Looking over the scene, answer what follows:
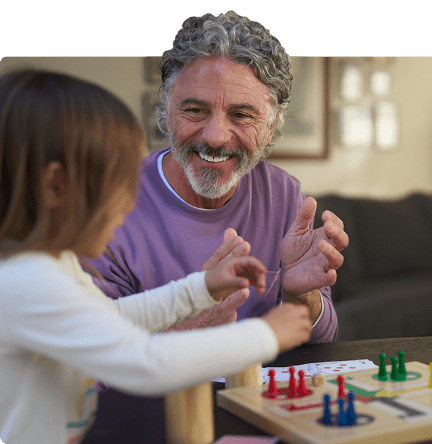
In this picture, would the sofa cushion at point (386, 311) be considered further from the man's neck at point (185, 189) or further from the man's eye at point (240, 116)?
the man's eye at point (240, 116)

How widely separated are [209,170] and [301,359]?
0.69 m

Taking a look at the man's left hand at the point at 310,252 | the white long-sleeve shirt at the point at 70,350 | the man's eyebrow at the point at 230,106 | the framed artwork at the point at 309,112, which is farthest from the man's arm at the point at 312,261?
the framed artwork at the point at 309,112

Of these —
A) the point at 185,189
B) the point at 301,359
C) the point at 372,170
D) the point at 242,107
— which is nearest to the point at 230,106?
the point at 242,107

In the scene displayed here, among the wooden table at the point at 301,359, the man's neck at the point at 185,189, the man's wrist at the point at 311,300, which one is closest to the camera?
the wooden table at the point at 301,359

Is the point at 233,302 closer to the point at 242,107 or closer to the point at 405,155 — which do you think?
the point at 242,107

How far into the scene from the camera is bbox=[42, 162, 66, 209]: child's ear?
68 centimetres

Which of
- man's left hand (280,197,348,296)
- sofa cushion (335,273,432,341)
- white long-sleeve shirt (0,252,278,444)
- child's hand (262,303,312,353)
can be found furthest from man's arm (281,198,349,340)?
sofa cushion (335,273,432,341)

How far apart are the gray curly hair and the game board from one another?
38.3 inches

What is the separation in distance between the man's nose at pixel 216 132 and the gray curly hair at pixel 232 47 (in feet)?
0.61

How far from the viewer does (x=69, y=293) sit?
0.62 metres

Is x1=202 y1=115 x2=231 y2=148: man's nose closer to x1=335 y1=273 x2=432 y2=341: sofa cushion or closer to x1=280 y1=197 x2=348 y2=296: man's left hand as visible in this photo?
x1=280 y1=197 x2=348 y2=296: man's left hand

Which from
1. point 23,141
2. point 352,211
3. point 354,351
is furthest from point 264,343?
point 352,211

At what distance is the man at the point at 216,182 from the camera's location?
151 cm

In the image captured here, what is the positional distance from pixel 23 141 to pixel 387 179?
9.36ft
